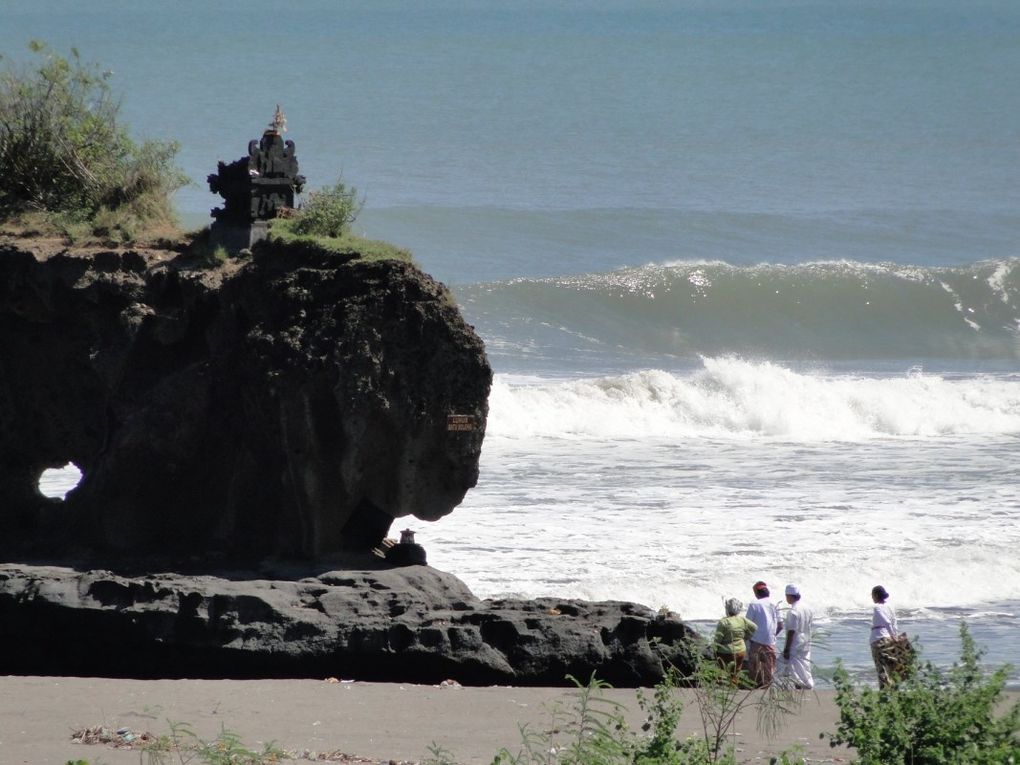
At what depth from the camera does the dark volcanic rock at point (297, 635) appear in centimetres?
1311

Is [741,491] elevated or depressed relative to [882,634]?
elevated

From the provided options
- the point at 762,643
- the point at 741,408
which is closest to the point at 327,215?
the point at 762,643

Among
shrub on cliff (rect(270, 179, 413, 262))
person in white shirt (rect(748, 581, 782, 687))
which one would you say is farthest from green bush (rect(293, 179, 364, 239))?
person in white shirt (rect(748, 581, 782, 687))

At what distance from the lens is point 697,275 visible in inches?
1747

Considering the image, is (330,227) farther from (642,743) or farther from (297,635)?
(642,743)

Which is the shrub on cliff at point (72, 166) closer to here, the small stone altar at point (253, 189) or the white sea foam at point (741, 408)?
the small stone altar at point (253, 189)

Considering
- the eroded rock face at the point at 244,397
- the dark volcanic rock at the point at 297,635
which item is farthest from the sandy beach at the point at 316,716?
the eroded rock face at the point at 244,397

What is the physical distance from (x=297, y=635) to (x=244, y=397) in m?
2.16

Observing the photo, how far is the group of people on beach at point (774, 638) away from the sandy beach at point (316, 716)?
1.78 ft

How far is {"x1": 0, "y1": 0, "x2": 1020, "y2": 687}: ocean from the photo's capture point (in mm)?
19016

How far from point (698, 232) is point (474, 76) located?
48.8 m

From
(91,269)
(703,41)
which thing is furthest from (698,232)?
(703,41)

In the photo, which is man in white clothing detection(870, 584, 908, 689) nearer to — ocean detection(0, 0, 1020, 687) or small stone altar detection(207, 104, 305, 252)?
ocean detection(0, 0, 1020, 687)

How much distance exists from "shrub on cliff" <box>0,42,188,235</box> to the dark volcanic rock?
3525 mm
